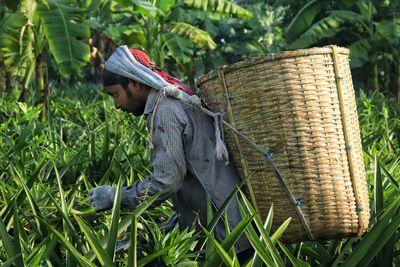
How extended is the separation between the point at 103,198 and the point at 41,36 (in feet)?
18.5

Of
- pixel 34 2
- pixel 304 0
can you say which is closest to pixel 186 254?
pixel 34 2

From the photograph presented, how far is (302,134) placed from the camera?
2760mm

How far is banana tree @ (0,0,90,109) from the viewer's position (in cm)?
765

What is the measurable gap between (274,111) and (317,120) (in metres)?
0.15

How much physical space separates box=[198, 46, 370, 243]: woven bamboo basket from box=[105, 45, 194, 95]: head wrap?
0.27 metres

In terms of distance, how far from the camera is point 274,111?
2770 millimetres

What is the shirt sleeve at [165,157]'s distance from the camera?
2928 millimetres

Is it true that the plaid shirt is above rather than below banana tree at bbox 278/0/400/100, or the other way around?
above

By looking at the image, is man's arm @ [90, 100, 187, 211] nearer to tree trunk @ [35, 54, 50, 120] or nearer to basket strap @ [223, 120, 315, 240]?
basket strap @ [223, 120, 315, 240]

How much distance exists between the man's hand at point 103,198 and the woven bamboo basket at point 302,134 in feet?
1.73

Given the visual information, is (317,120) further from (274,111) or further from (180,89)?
(180,89)

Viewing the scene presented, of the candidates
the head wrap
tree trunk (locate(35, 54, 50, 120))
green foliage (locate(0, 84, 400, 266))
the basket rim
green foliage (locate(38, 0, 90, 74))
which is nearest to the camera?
green foliage (locate(0, 84, 400, 266))

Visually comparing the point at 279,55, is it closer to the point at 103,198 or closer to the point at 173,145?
the point at 173,145

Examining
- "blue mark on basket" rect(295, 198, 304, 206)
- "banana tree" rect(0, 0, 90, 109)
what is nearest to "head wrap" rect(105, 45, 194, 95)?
"blue mark on basket" rect(295, 198, 304, 206)
